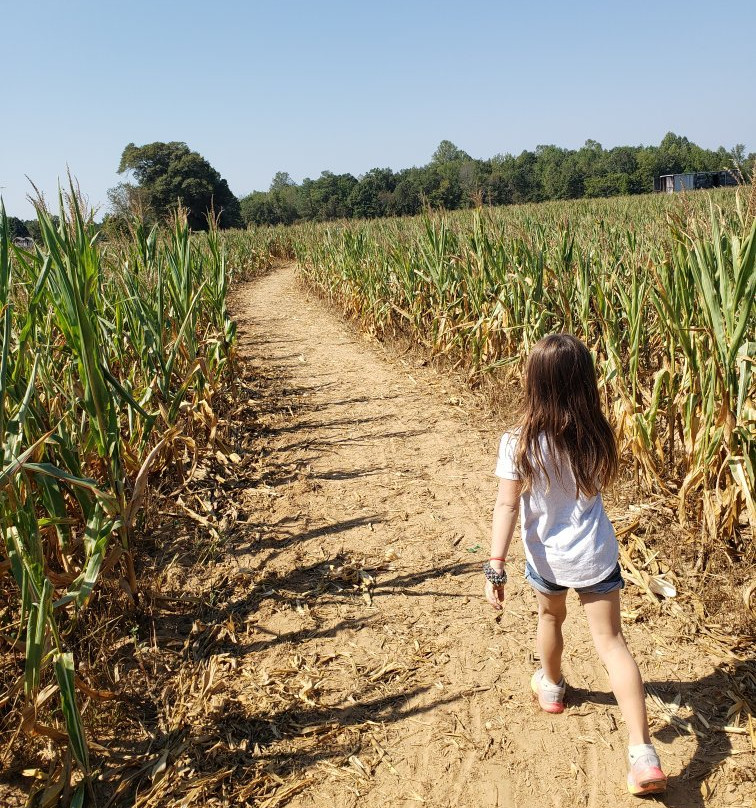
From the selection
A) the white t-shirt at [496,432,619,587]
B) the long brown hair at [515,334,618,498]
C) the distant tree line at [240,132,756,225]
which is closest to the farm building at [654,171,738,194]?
the distant tree line at [240,132,756,225]

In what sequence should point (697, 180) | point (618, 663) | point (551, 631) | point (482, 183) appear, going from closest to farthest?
point (618, 663) → point (551, 631) → point (482, 183) → point (697, 180)

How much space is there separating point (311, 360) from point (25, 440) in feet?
17.7

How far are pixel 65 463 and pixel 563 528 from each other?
1.88 meters

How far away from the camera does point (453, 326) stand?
6258mm

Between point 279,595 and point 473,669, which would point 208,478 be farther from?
point 473,669

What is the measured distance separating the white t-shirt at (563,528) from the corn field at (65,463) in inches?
54.5

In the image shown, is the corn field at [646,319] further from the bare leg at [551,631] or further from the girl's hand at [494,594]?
the girl's hand at [494,594]

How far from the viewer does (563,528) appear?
1.89m

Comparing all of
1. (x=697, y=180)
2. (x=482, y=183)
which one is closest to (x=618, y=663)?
(x=482, y=183)

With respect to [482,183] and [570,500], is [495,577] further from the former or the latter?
[482,183]

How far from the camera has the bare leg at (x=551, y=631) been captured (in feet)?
6.53

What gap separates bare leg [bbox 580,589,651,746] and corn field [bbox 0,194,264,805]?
1543 mm

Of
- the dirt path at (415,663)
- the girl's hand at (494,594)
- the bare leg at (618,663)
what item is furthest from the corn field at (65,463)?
the bare leg at (618,663)

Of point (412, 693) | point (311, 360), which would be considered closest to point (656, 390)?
point (412, 693)
